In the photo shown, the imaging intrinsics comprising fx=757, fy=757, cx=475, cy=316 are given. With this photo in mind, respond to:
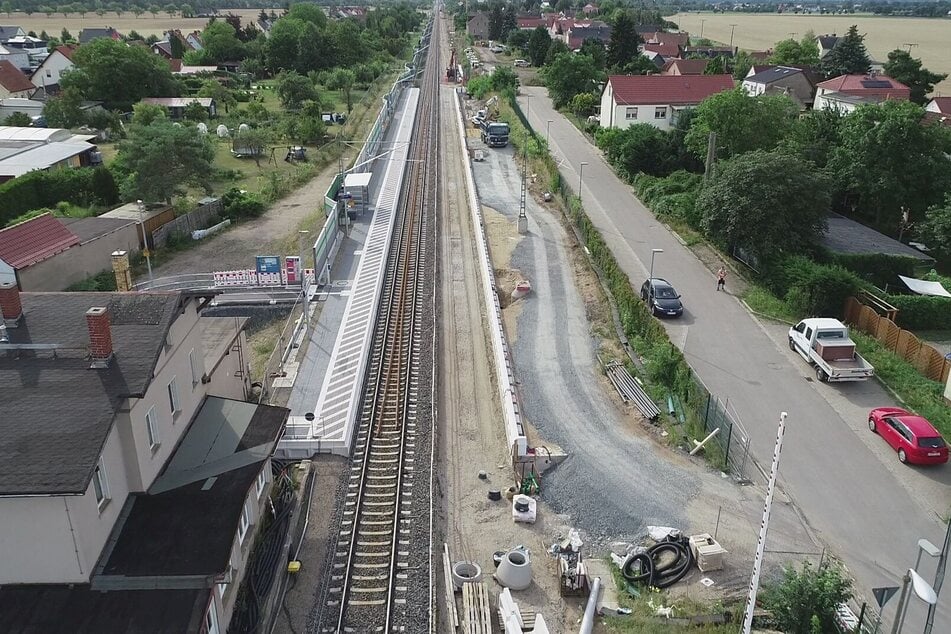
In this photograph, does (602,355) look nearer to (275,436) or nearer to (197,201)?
(275,436)

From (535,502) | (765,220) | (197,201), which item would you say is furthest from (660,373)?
(197,201)

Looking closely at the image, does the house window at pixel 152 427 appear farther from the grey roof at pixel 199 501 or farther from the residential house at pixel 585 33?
the residential house at pixel 585 33

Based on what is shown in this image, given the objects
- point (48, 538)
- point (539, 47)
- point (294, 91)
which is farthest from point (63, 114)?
point (539, 47)

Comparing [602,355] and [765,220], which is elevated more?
[765,220]

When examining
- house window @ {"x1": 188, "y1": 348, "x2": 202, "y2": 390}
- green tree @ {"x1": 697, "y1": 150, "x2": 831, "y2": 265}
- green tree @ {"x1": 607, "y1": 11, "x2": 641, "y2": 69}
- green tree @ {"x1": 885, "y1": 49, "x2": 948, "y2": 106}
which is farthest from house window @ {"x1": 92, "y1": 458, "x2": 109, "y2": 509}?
green tree @ {"x1": 607, "y1": 11, "x2": 641, "y2": 69}

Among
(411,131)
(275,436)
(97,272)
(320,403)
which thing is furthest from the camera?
(411,131)

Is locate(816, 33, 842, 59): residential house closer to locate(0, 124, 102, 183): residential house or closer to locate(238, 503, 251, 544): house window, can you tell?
locate(0, 124, 102, 183): residential house
